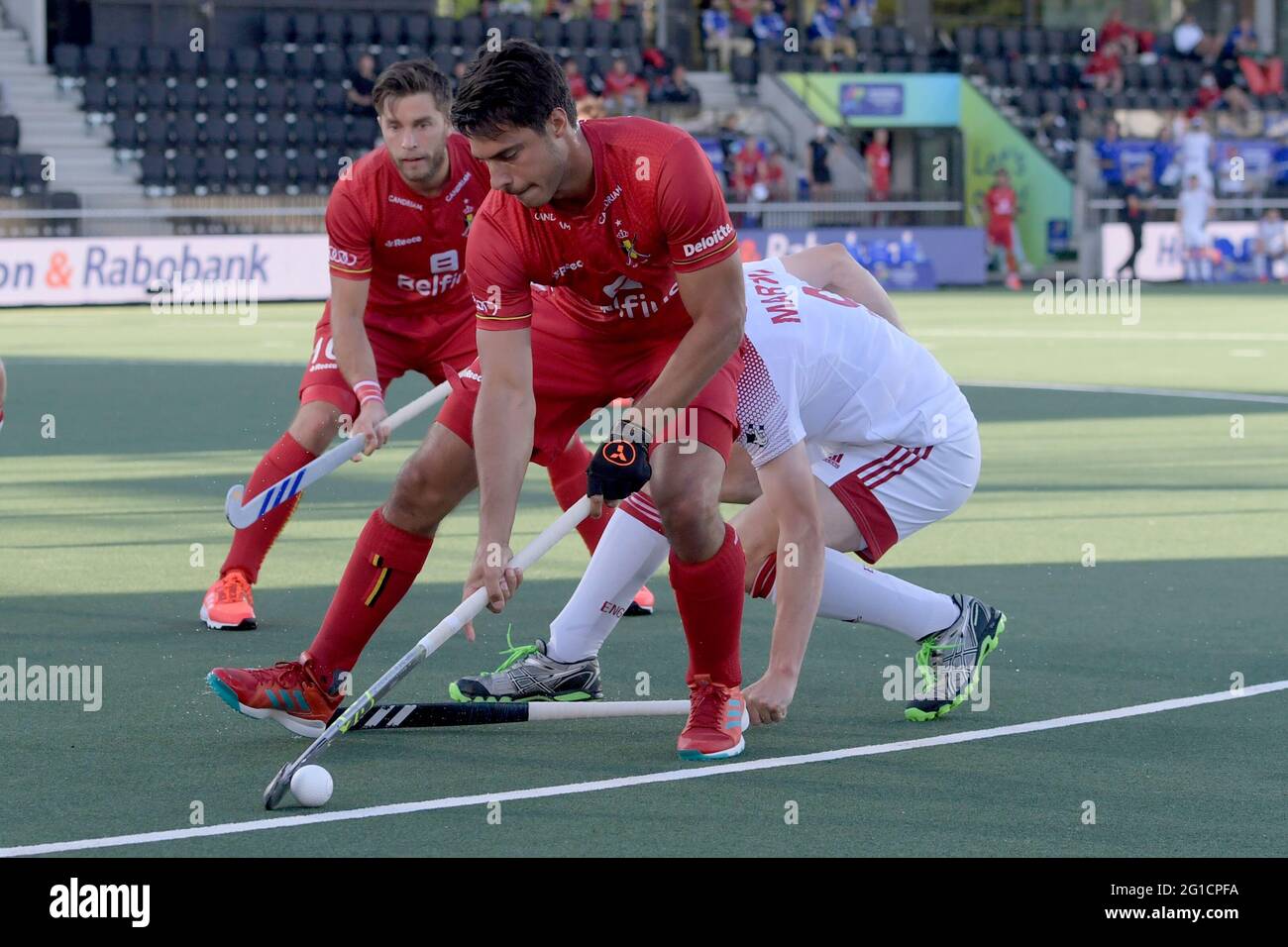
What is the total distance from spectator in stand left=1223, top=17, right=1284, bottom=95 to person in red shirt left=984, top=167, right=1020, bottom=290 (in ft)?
27.9

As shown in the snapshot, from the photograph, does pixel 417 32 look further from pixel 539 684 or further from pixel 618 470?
pixel 618 470

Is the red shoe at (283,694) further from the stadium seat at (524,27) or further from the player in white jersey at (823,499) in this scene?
the stadium seat at (524,27)

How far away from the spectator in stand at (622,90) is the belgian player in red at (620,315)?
25.5m

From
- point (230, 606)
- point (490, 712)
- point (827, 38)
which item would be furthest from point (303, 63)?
point (490, 712)

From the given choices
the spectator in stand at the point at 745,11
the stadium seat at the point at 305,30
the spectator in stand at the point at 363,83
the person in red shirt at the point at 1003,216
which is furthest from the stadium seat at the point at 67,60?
the person in red shirt at the point at 1003,216

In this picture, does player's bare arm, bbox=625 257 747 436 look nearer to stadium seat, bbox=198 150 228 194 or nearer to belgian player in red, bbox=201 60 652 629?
belgian player in red, bbox=201 60 652 629

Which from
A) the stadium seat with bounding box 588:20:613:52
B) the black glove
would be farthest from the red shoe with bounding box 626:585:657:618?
the stadium seat with bounding box 588:20:613:52

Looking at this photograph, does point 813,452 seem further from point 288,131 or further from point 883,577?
point 288,131

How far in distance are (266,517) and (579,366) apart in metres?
2.07

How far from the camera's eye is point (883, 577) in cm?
595

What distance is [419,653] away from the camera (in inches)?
199

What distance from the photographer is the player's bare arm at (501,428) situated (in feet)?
16.5
